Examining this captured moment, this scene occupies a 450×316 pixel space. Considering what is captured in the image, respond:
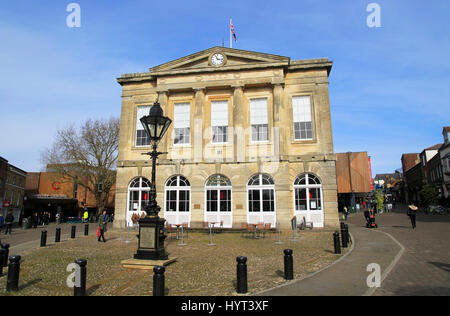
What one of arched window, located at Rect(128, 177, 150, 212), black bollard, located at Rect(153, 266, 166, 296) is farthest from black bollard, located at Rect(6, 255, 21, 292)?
arched window, located at Rect(128, 177, 150, 212)

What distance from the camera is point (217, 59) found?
73.0 feet

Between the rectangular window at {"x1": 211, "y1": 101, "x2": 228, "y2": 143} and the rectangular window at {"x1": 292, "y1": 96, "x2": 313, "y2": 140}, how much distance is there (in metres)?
5.22

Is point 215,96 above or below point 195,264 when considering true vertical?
above

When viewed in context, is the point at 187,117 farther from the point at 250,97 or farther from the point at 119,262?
the point at 119,262

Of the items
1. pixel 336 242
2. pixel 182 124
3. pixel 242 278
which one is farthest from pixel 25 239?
pixel 336 242

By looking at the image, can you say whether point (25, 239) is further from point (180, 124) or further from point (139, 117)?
point (180, 124)

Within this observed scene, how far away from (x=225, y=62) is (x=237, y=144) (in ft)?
21.6

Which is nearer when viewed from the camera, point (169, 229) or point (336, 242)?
point (336, 242)

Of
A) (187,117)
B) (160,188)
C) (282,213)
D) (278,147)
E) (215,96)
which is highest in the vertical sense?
(215,96)

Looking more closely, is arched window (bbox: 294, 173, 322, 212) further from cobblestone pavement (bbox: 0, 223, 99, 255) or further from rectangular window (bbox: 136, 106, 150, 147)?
cobblestone pavement (bbox: 0, 223, 99, 255)

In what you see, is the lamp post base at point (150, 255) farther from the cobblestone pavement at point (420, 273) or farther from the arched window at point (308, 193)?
the arched window at point (308, 193)
